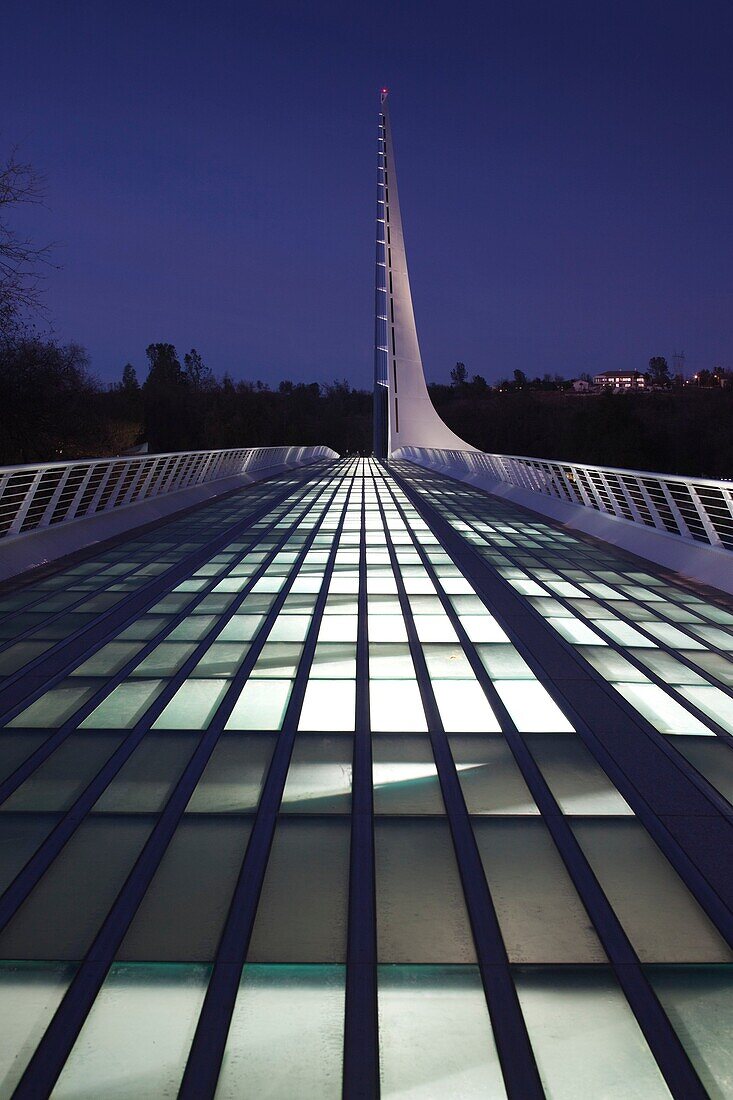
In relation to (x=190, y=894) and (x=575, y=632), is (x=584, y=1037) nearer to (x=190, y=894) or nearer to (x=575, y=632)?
(x=190, y=894)

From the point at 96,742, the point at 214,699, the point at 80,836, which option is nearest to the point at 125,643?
the point at 214,699

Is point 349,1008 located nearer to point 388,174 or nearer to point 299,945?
point 299,945

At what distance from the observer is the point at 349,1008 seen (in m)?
2.75

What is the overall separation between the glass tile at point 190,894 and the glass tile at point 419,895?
558mm

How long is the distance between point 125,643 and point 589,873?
4759 mm

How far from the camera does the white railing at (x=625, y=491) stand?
34.8ft

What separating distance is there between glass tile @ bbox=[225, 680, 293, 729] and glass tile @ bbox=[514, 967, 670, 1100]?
106 inches

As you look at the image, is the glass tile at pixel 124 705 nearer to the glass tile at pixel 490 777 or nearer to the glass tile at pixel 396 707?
the glass tile at pixel 396 707

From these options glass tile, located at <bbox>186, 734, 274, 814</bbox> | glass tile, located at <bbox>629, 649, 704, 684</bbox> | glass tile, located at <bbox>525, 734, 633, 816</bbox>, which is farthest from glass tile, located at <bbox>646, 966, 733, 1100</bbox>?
glass tile, located at <bbox>629, 649, 704, 684</bbox>

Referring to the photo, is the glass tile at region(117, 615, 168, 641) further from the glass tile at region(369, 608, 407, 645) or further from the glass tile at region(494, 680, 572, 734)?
the glass tile at region(494, 680, 572, 734)

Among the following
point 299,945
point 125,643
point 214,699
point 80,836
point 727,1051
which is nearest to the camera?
point 727,1051

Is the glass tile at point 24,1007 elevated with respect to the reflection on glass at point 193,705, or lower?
elevated

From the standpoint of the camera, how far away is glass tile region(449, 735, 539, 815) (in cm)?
425

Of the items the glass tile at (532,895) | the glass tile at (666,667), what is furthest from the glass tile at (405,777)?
the glass tile at (666,667)
